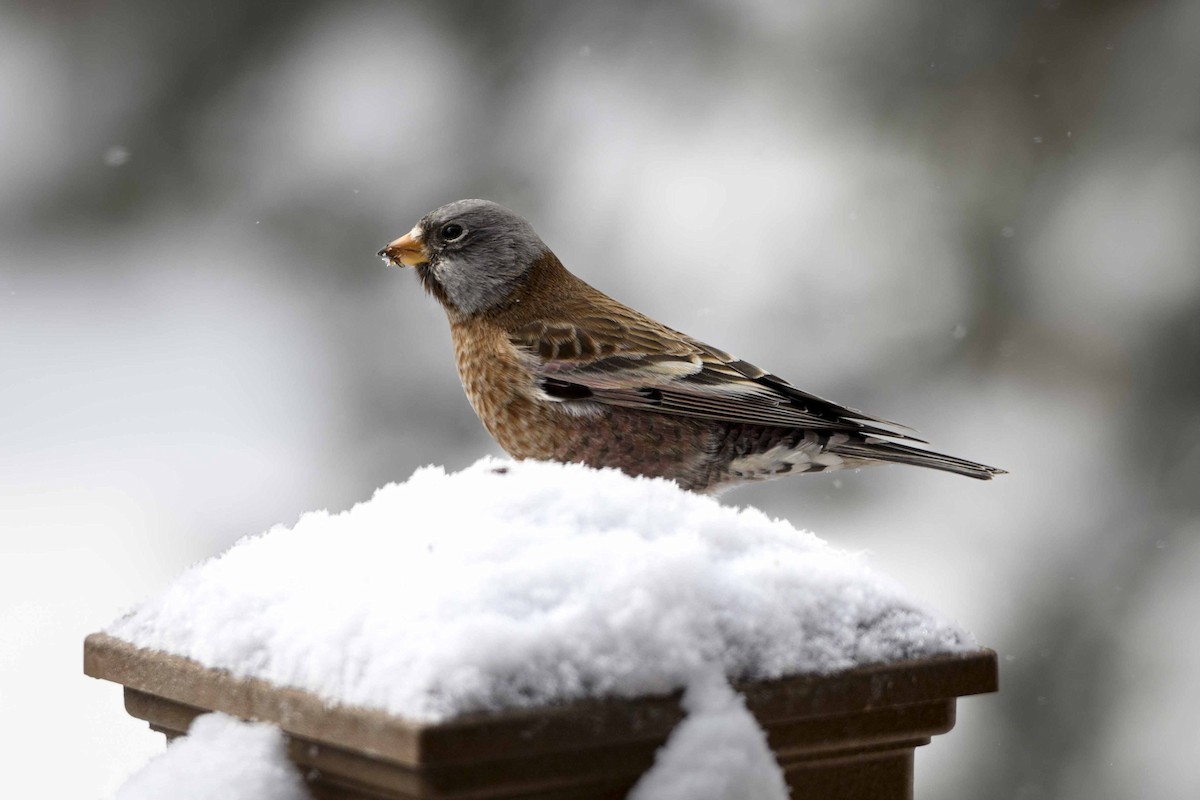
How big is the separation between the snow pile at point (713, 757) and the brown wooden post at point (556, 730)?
0.06 feet

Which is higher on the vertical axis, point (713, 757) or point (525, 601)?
point (525, 601)

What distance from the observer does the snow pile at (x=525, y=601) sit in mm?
1161

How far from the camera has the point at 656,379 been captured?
2.31 meters

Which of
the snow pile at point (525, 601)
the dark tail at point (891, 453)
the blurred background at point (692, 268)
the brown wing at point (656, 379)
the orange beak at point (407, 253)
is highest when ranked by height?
the blurred background at point (692, 268)

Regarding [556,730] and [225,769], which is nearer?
[556,730]

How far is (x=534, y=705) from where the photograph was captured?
1.14m

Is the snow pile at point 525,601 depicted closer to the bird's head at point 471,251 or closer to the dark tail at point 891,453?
the dark tail at point 891,453

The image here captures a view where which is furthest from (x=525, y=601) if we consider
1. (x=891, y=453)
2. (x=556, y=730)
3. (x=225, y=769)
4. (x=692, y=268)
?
(x=692, y=268)

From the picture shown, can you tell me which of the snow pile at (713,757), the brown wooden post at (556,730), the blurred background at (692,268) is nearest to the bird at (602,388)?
the brown wooden post at (556,730)

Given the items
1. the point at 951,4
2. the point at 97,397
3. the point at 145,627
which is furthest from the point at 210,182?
the point at 145,627

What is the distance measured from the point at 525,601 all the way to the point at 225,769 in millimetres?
351

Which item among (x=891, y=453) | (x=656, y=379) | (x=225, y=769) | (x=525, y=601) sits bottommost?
(x=225, y=769)

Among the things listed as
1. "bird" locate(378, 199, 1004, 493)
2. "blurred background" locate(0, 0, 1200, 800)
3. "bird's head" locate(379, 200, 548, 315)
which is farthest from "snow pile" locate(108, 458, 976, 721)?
"blurred background" locate(0, 0, 1200, 800)

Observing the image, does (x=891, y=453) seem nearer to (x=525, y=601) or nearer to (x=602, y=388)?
(x=602, y=388)
